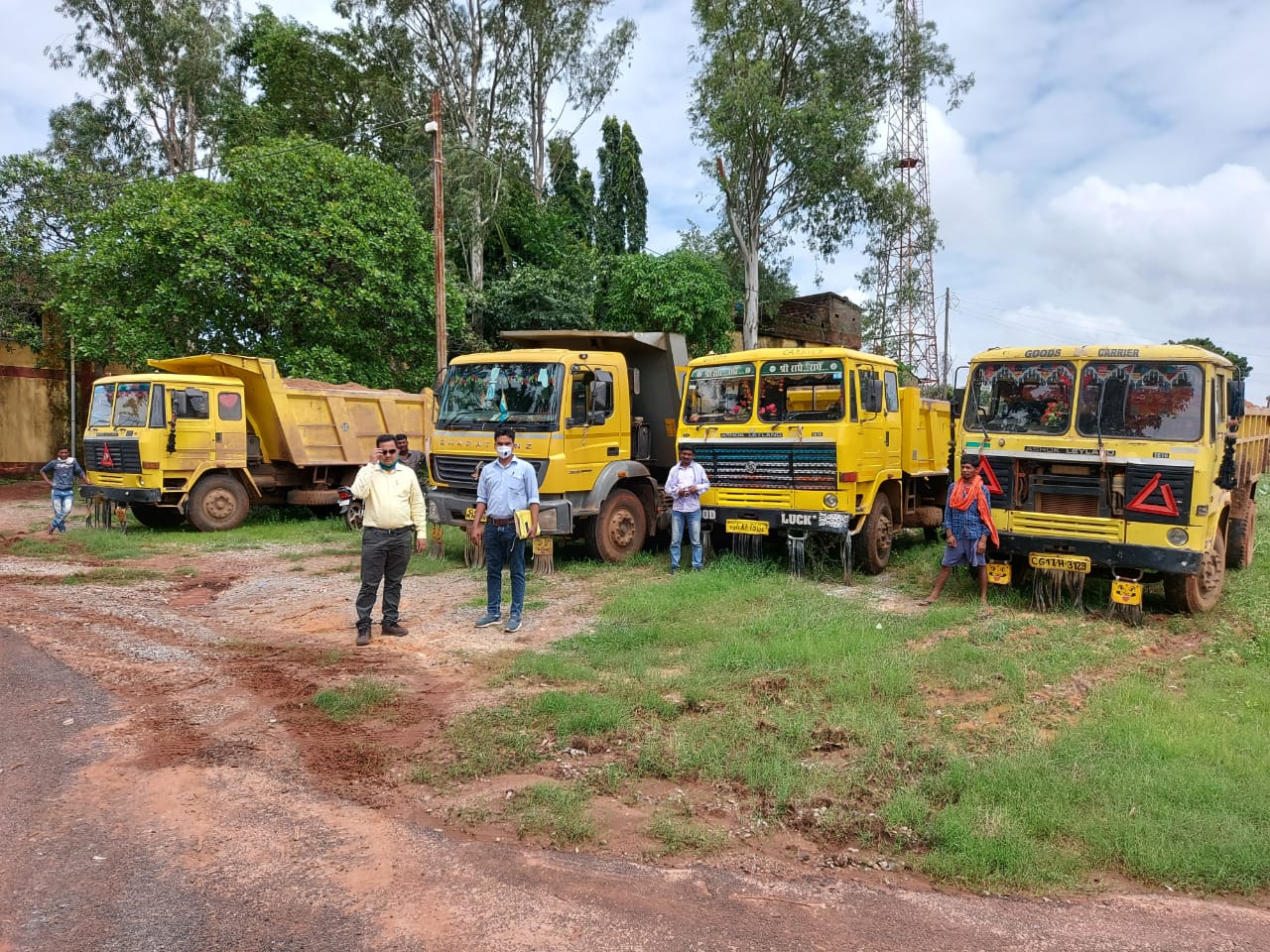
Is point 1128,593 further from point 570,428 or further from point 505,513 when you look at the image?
point 570,428

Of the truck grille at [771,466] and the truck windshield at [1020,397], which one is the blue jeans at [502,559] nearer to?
the truck grille at [771,466]

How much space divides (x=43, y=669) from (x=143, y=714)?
1650 mm

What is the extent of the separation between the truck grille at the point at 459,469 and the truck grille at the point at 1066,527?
16.8ft

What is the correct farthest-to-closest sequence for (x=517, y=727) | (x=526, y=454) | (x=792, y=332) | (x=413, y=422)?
(x=792, y=332) → (x=413, y=422) → (x=526, y=454) → (x=517, y=727)

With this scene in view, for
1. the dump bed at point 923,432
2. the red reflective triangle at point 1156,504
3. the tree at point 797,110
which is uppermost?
the tree at point 797,110

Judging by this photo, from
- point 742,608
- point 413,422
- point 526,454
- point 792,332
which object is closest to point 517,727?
point 742,608

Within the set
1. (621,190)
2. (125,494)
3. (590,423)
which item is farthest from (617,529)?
(621,190)

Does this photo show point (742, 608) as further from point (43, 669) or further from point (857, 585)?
point (43, 669)

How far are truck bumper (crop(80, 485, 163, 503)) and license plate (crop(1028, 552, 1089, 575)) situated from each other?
12.6m

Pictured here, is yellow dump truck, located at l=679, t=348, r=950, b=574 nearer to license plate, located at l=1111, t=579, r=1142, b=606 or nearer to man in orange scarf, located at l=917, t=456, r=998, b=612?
man in orange scarf, located at l=917, t=456, r=998, b=612

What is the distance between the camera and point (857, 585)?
31.6 feet

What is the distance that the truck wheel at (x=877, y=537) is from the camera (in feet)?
32.9

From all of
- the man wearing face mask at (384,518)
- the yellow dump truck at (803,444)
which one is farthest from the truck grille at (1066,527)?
the man wearing face mask at (384,518)

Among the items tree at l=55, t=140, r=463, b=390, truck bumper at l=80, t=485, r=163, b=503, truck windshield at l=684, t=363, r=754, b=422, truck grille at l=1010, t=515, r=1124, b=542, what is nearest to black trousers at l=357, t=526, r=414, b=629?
truck windshield at l=684, t=363, r=754, b=422
